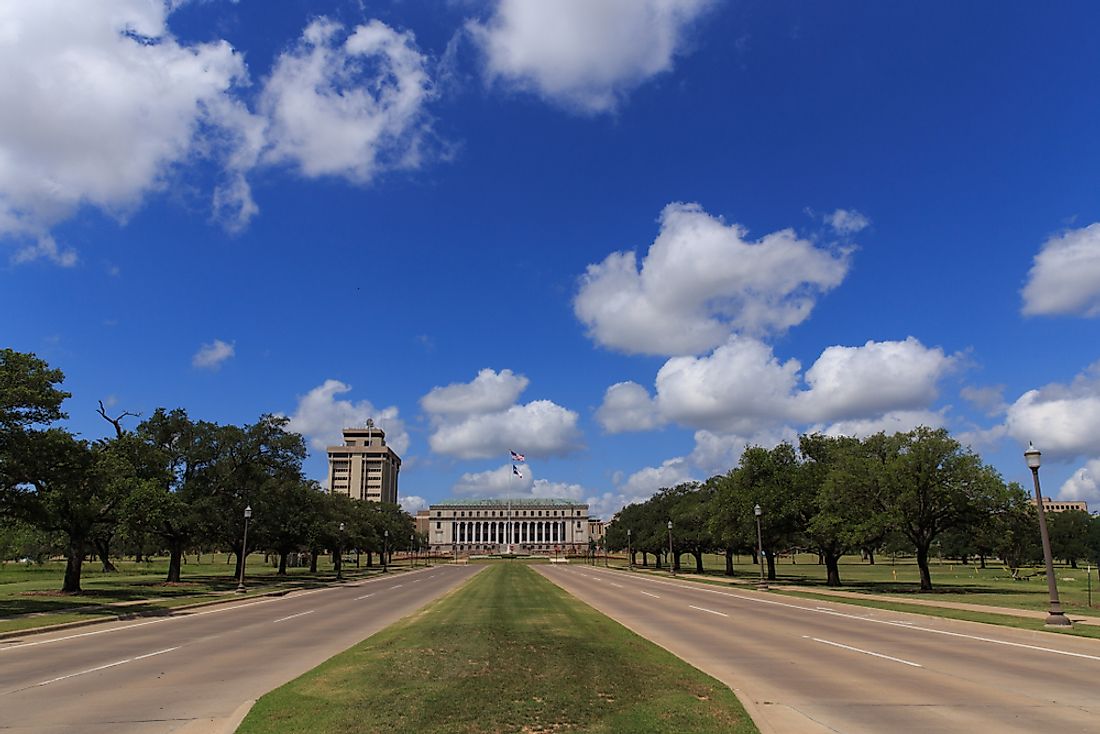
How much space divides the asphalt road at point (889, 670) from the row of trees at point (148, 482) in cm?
2505

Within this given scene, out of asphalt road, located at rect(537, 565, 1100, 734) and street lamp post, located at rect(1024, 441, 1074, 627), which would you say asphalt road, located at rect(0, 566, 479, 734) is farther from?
street lamp post, located at rect(1024, 441, 1074, 627)

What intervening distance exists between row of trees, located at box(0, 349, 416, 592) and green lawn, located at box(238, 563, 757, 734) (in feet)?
72.0

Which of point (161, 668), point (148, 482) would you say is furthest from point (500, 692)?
point (148, 482)

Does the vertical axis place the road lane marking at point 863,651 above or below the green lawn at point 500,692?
below

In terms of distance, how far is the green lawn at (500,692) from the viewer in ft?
30.1

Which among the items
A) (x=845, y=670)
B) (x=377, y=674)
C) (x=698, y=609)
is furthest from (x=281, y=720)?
(x=698, y=609)

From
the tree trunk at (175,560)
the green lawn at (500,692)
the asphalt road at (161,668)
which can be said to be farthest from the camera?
the tree trunk at (175,560)

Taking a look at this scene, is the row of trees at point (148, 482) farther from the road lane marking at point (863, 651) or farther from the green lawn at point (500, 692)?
the road lane marking at point (863, 651)

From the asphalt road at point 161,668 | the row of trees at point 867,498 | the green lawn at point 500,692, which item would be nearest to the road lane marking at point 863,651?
the green lawn at point 500,692

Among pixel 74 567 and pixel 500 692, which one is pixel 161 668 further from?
pixel 74 567

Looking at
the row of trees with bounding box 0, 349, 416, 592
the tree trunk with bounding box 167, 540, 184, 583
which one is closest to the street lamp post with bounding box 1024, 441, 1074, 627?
the row of trees with bounding box 0, 349, 416, 592

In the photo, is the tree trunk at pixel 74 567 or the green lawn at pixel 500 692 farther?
the tree trunk at pixel 74 567

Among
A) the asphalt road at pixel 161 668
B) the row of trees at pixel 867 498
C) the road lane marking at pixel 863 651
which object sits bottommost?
the road lane marking at pixel 863 651

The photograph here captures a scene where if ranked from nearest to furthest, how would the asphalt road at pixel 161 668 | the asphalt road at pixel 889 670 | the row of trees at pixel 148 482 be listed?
the asphalt road at pixel 889 670
the asphalt road at pixel 161 668
the row of trees at pixel 148 482
